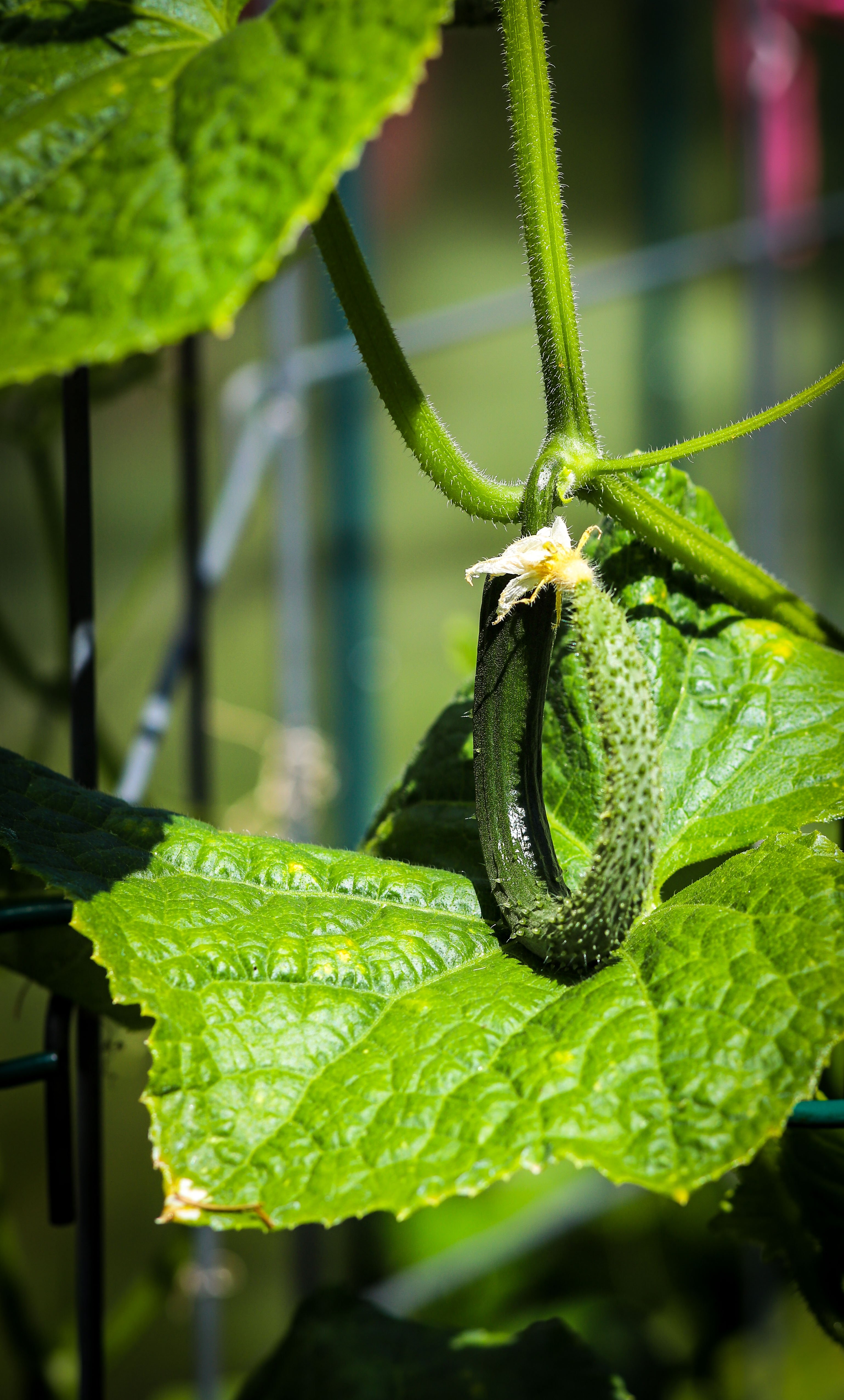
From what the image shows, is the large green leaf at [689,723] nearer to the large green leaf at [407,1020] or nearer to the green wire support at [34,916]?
the large green leaf at [407,1020]

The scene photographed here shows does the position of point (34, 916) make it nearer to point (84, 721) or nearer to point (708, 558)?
point (84, 721)

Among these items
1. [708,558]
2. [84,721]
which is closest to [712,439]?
[708,558]

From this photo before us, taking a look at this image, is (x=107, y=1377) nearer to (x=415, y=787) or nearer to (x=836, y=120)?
(x=415, y=787)

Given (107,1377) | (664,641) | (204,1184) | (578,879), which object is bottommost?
→ (107,1377)

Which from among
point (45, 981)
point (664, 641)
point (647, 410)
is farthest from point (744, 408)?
point (45, 981)

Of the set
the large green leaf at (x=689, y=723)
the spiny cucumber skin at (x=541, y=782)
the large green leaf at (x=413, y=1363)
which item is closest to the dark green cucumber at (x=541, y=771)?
the spiny cucumber skin at (x=541, y=782)

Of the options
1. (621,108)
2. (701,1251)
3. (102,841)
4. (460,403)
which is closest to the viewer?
(102,841)
